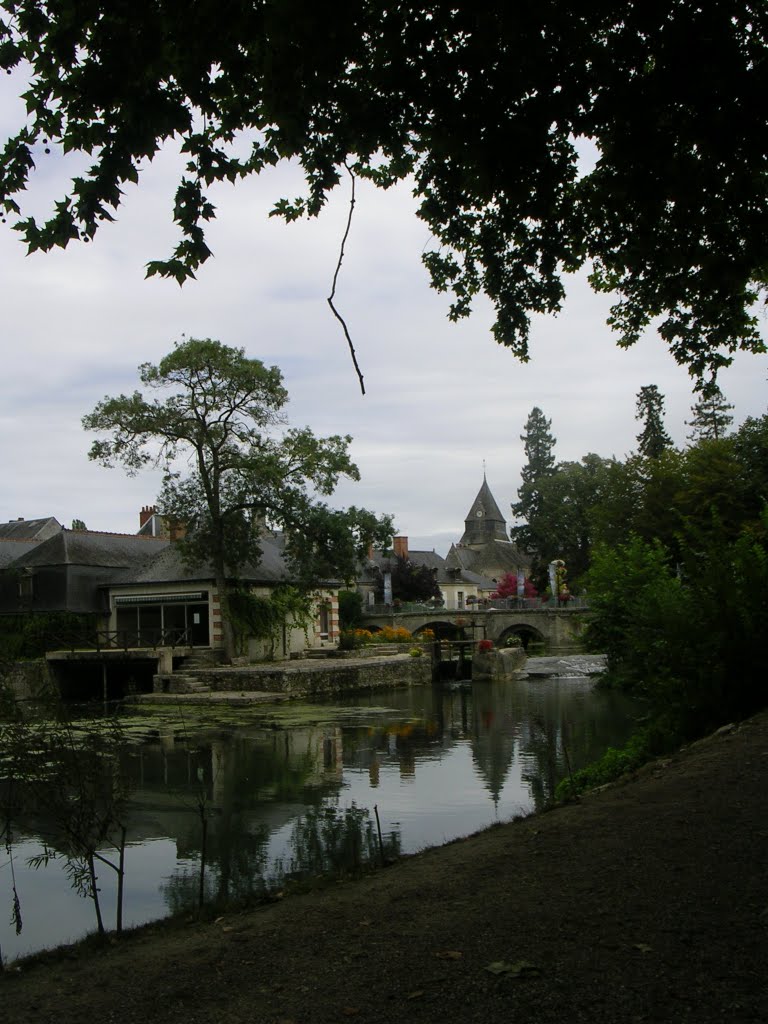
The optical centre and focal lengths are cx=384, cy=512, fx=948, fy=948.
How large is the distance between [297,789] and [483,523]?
84582 mm

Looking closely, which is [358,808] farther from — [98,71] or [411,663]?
[411,663]

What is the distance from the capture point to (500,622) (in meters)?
53.4

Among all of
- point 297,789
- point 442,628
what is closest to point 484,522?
point 442,628

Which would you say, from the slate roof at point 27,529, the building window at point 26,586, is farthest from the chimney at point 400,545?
the building window at point 26,586

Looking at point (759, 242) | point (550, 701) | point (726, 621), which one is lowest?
point (550, 701)

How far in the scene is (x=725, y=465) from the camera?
33.0 metres

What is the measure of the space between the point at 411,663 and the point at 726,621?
82.8 feet

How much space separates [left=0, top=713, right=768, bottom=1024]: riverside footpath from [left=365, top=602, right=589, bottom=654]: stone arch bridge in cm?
4257

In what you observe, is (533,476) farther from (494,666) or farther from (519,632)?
(494,666)

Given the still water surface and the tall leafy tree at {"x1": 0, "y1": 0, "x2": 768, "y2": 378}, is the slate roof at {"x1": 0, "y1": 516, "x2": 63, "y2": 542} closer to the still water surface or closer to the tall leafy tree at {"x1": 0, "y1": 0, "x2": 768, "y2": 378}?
the still water surface

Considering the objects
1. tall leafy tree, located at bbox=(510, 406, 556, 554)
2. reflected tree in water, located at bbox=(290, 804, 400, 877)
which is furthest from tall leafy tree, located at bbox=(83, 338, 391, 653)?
tall leafy tree, located at bbox=(510, 406, 556, 554)

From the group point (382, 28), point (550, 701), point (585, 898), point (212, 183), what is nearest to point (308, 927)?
point (585, 898)

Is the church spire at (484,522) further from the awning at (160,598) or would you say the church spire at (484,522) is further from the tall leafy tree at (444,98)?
the tall leafy tree at (444,98)

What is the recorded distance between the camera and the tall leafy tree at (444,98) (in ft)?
18.5
